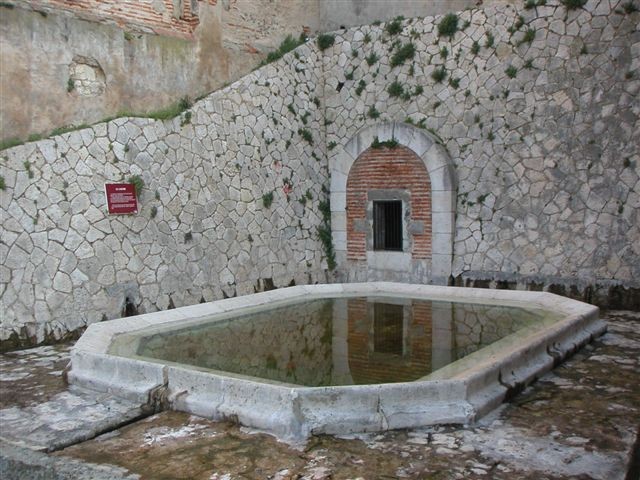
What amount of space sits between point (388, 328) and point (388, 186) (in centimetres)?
471

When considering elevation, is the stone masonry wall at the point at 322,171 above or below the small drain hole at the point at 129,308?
above

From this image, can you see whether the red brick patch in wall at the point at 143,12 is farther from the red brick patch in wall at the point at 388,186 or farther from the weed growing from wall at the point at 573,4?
the weed growing from wall at the point at 573,4

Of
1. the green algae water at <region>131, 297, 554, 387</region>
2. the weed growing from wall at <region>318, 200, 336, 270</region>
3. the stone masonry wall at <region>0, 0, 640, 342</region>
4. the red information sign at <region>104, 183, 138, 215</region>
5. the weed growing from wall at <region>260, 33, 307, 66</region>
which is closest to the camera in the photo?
the green algae water at <region>131, 297, 554, 387</region>

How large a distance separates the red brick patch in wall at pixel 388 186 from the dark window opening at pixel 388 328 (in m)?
3.02

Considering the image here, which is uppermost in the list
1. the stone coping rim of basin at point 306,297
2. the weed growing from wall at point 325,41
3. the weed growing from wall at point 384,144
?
the weed growing from wall at point 325,41

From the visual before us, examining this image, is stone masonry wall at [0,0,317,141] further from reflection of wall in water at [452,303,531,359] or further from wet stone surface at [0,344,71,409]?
reflection of wall in water at [452,303,531,359]

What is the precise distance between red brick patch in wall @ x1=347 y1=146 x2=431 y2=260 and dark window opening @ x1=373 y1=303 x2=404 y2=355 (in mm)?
3016

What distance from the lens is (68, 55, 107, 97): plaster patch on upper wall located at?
8543 mm

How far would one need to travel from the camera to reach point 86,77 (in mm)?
8703

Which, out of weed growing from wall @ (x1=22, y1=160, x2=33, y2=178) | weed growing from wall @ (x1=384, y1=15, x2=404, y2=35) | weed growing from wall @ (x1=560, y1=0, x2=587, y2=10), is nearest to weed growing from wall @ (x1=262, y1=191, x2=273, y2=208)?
weed growing from wall @ (x1=384, y1=15, x2=404, y2=35)

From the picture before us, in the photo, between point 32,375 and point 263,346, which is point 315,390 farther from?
point 32,375

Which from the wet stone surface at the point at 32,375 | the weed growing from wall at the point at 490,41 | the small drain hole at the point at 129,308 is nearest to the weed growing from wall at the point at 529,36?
the weed growing from wall at the point at 490,41

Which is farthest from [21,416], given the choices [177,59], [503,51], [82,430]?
[503,51]

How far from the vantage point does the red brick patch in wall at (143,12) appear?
8945mm
